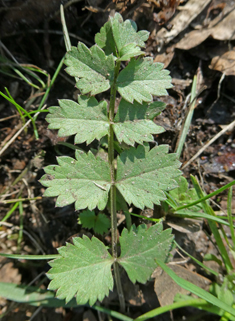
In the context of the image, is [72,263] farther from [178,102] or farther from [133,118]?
[178,102]

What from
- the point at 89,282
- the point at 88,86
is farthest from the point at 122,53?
the point at 89,282

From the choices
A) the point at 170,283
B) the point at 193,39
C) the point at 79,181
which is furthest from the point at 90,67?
the point at 170,283

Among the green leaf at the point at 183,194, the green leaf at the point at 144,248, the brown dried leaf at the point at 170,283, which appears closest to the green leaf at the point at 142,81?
the green leaf at the point at 183,194

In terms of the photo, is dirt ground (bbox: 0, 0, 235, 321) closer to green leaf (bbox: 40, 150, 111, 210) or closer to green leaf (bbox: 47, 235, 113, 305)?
green leaf (bbox: 47, 235, 113, 305)

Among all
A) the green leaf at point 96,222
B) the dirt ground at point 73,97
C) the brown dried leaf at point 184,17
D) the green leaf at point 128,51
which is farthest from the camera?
the brown dried leaf at point 184,17

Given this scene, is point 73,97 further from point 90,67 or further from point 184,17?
point 184,17

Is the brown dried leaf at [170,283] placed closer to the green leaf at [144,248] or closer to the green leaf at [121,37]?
the green leaf at [144,248]
